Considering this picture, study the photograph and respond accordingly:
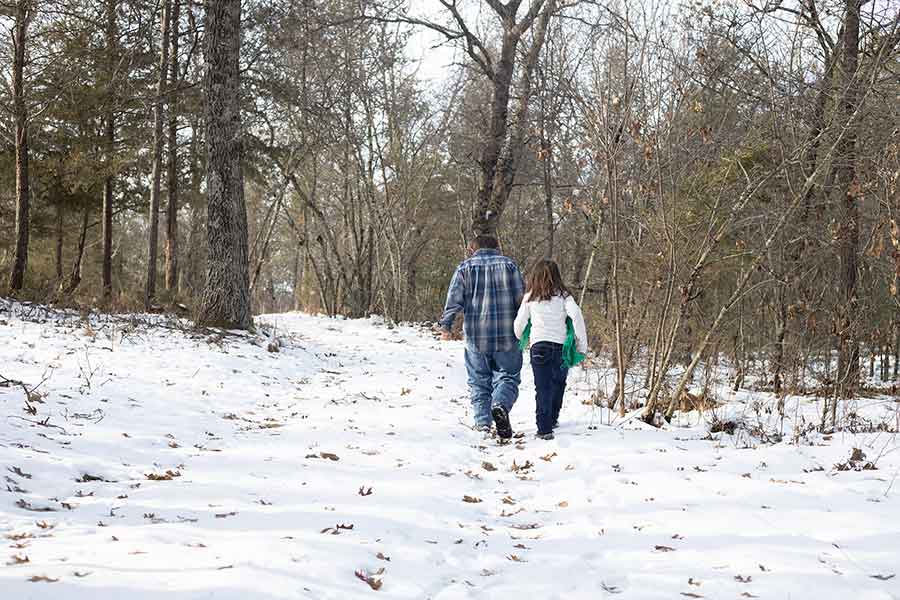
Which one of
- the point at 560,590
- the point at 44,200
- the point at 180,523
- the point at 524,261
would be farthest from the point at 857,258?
the point at 44,200

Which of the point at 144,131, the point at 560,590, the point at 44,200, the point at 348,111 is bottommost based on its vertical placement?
the point at 560,590

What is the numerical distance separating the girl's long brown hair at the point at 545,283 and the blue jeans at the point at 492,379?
26.2 inches

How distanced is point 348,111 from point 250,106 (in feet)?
13.6

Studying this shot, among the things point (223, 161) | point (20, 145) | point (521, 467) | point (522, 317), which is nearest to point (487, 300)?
point (522, 317)

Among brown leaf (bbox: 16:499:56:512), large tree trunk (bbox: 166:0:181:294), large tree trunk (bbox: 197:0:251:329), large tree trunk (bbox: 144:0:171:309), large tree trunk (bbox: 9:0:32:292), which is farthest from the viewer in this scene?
large tree trunk (bbox: 166:0:181:294)

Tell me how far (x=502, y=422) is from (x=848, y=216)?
5586 mm

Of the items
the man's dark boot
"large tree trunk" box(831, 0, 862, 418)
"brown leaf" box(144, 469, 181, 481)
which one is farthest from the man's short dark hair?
"brown leaf" box(144, 469, 181, 481)

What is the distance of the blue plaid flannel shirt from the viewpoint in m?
6.41

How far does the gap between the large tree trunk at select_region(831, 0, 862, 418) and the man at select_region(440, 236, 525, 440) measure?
319 cm

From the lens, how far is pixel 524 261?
2614cm

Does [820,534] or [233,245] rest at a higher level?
[233,245]

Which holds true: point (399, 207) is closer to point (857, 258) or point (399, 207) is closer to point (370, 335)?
point (370, 335)

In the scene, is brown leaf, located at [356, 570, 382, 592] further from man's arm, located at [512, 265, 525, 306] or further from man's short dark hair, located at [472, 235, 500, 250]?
man's short dark hair, located at [472, 235, 500, 250]

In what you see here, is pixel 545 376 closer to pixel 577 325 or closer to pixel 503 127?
pixel 577 325
